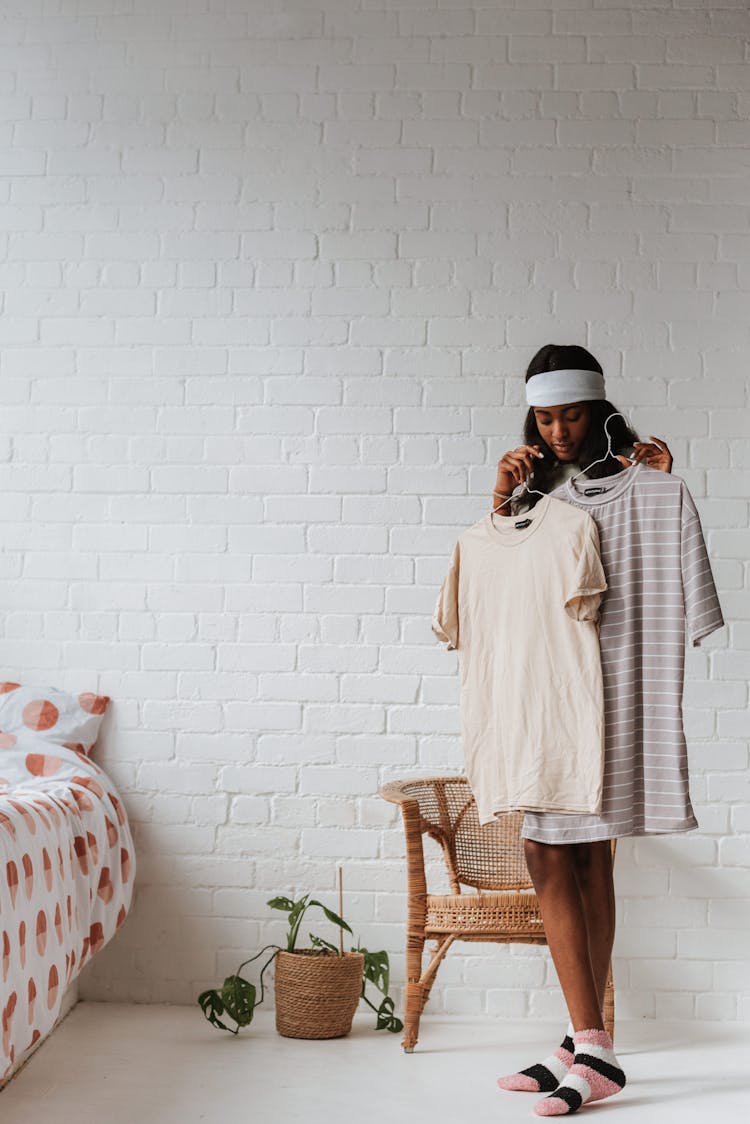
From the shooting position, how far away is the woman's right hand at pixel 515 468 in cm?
255

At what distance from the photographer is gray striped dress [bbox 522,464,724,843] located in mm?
2312

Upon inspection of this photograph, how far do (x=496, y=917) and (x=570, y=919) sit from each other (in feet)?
0.88

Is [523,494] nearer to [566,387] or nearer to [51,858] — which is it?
[566,387]

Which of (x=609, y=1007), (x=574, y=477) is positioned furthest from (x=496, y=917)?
(x=574, y=477)

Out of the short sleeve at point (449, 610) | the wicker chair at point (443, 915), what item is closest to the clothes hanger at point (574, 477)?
the short sleeve at point (449, 610)

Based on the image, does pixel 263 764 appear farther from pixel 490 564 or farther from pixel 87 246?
pixel 87 246

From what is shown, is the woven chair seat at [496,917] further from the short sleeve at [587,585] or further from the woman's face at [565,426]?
the woman's face at [565,426]

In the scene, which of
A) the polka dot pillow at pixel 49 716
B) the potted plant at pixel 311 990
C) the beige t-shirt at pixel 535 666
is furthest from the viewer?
the polka dot pillow at pixel 49 716

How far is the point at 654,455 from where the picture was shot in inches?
98.2

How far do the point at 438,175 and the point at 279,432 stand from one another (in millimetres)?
824

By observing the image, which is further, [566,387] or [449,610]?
[449,610]

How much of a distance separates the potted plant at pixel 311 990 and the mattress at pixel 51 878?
34 cm

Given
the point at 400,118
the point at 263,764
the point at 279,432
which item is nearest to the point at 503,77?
the point at 400,118

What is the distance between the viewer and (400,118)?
3178mm
